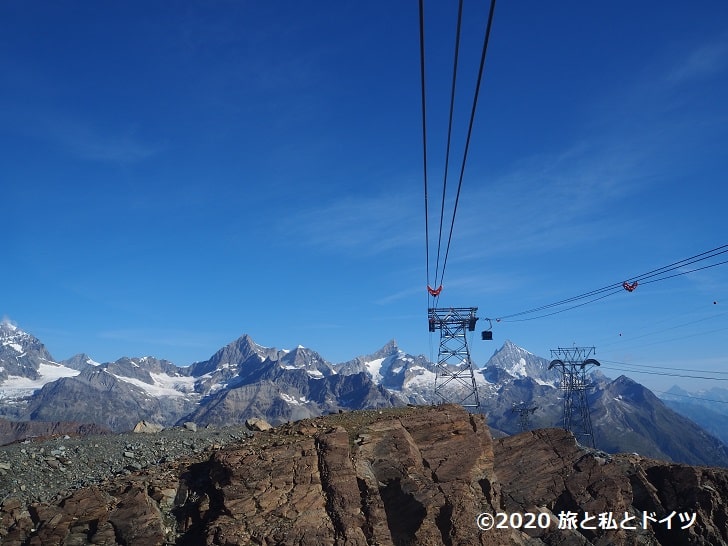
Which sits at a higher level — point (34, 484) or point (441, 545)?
point (34, 484)

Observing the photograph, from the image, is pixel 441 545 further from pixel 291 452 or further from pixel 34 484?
pixel 34 484

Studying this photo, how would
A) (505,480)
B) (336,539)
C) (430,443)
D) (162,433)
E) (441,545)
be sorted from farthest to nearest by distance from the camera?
(162,433) < (505,480) < (430,443) < (441,545) < (336,539)

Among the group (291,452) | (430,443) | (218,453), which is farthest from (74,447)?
(430,443)

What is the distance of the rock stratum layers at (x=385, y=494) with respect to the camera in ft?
89.0

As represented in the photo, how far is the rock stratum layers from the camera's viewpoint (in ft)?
89.0

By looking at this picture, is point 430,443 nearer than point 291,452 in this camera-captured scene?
No

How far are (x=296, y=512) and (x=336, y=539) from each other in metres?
2.58

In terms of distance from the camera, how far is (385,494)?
30.9m

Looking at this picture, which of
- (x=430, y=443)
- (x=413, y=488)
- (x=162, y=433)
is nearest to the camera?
(x=413, y=488)

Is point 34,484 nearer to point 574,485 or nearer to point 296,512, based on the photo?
point 296,512

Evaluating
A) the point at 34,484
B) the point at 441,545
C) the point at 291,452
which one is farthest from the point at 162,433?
the point at 441,545

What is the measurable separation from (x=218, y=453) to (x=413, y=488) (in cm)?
1213

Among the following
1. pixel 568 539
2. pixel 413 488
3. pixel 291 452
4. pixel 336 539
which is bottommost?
pixel 568 539

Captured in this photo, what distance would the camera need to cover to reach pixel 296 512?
27.7m
